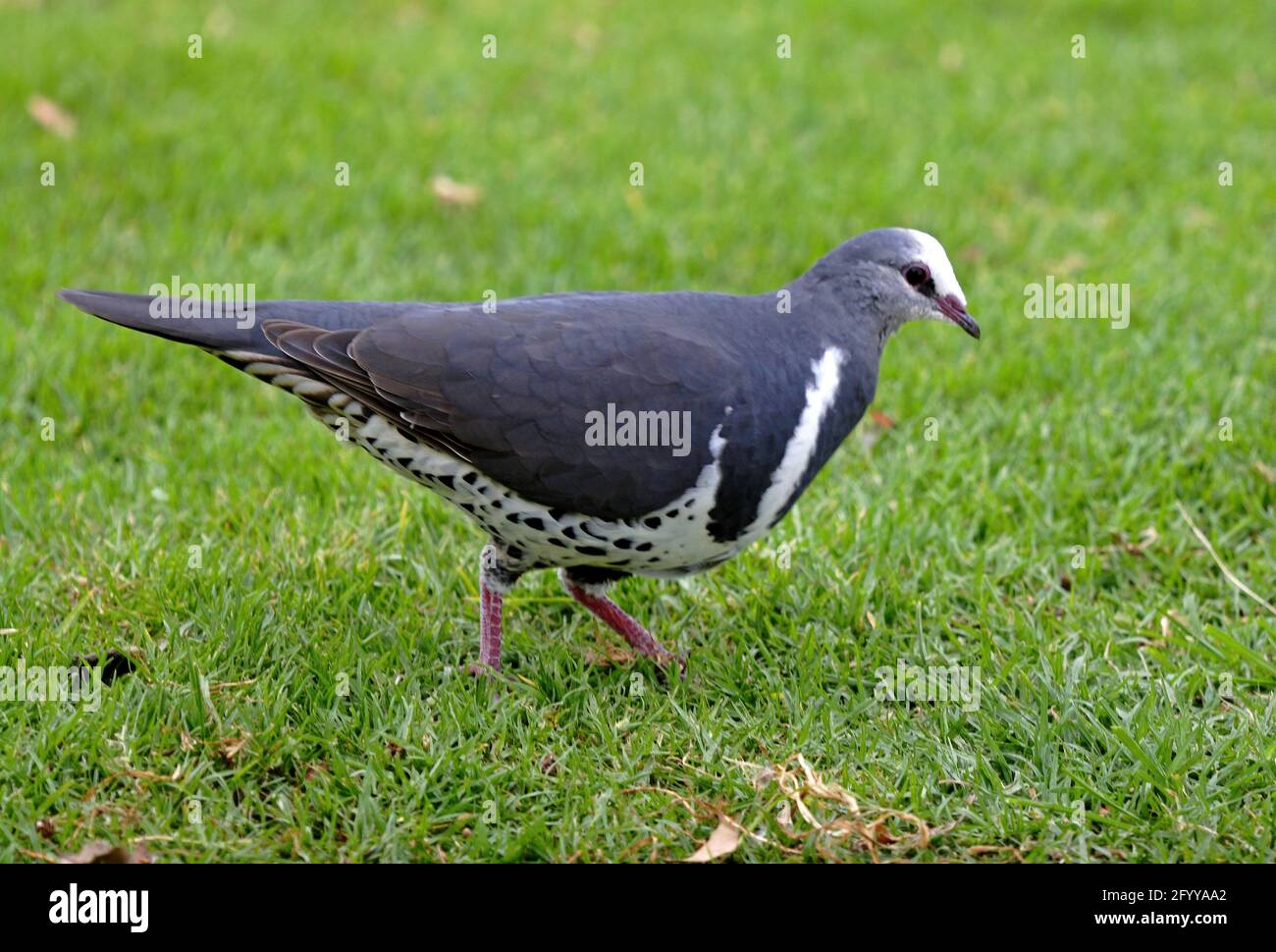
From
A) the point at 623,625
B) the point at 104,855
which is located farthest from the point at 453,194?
the point at 104,855

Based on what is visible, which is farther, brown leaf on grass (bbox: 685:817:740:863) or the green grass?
the green grass

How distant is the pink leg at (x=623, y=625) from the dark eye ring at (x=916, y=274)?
1.28 metres

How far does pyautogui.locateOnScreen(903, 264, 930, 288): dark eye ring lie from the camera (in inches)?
147

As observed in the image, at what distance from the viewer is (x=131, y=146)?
6871mm

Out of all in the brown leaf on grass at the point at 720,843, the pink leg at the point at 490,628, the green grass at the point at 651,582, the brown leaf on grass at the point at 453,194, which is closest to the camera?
the brown leaf on grass at the point at 720,843

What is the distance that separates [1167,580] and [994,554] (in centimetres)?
55

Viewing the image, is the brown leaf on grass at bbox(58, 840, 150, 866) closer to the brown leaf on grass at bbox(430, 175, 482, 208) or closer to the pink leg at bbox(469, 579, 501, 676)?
the pink leg at bbox(469, 579, 501, 676)

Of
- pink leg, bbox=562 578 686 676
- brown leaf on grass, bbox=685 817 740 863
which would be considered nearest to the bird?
pink leg, bbox=562 578 686 676

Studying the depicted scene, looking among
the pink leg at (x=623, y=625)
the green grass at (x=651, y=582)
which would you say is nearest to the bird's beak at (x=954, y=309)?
the green grass at (x=651, y=582)

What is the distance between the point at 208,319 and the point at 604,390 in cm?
109

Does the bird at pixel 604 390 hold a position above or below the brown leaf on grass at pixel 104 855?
above

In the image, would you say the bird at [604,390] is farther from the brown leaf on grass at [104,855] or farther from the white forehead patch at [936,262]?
the brown leaf on grass at [104,855]

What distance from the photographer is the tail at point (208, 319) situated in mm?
3555
